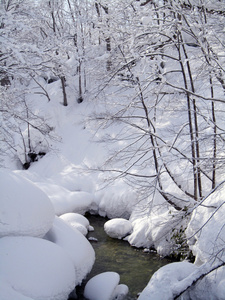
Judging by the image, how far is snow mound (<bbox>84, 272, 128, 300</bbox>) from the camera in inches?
229

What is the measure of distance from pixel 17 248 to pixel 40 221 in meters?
0.92

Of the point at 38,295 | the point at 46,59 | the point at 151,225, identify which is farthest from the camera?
the point at 151,225

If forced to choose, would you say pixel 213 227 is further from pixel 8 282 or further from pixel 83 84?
pixel 83 84

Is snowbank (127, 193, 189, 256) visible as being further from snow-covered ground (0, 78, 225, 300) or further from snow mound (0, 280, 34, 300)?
snow mound (0, 280, 34, 300)

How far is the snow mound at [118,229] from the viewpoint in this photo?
9.02 m

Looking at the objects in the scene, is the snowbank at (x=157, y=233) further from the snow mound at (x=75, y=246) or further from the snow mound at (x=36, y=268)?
the snow mound at (x=36, y=268)

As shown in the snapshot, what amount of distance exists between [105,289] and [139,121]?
8.24 metres

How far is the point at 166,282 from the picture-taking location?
511 cm

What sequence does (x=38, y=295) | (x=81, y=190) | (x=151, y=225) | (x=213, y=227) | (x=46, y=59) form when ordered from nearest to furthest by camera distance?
1. (x=38, y=295)
2. (x=213, y=227)
3. (x=46, y=59)
4. (x=151, y=225)
5. (x=81, y=190)

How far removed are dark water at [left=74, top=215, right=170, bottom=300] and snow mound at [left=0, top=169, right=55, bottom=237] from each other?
1.63 m

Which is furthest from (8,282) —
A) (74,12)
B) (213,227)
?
(74,12)

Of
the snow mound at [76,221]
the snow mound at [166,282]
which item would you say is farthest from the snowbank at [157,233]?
the snow mound at [166,282]

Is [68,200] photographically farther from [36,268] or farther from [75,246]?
[36,268]

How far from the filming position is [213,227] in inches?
214
